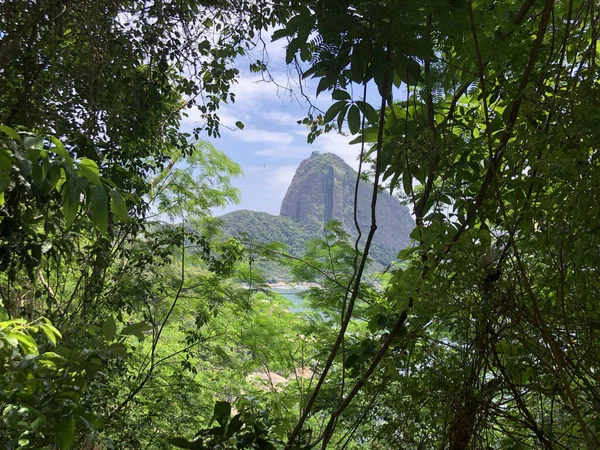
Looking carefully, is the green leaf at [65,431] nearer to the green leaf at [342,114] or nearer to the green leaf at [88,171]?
the green leaf at [88,171]

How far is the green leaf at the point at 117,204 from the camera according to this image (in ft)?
2.27

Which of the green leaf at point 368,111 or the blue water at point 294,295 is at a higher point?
the green leaf at point 368,111

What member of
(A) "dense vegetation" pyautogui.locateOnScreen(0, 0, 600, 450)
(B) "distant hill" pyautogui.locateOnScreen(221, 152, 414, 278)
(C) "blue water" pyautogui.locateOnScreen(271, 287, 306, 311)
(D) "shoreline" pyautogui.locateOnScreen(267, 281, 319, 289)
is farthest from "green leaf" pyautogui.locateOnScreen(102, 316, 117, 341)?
(C) "blue water" pyautogui.locateOnScreen(271, 287, 306, 311)

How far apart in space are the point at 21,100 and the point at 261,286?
279cm

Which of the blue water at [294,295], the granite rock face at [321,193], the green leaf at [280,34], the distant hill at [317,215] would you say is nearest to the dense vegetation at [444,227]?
the green leaf at [280,34]

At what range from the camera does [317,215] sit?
11328 millimetres

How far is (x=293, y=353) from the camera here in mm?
4062

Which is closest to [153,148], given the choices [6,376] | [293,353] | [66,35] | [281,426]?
[66,35]

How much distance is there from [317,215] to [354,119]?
34.2ft

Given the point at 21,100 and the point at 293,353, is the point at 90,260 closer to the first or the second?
the point at 21,100

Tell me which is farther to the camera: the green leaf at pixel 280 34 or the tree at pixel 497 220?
the green leaf at pixel 280 34

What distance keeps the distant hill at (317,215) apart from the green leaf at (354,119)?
7.76ft

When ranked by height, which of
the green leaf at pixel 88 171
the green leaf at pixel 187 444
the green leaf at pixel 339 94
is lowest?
the green leaf at pixel 187 444

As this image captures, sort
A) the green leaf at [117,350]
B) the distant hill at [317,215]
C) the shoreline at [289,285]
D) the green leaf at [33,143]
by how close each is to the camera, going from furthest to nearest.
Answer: the distant hill at [317,215]
the shoreline at [289,285]
the green leaf at [117,350]
the green leaf at [33,143]
